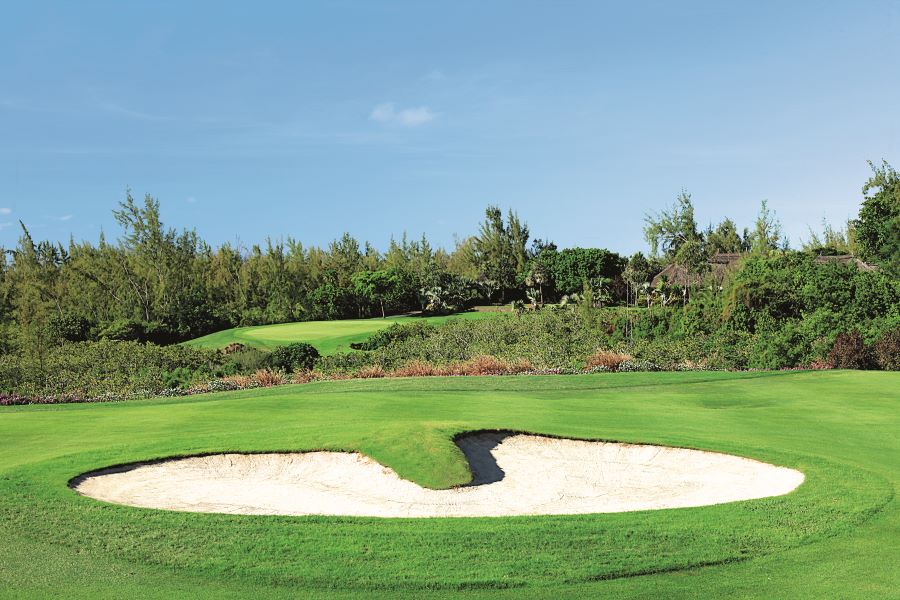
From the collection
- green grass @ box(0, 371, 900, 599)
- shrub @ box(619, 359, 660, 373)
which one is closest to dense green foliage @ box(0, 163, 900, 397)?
shrub @ box(619, 359, 660, 373)

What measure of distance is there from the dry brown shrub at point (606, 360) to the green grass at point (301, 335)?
1664 cm

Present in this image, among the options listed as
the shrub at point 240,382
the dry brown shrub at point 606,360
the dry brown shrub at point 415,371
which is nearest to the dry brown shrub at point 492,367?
the dry brown shrub at point 415,371

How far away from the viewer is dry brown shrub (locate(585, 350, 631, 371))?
89.0 ft

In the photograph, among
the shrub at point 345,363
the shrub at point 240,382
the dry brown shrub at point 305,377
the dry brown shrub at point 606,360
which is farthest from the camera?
the shrub at point 345,363

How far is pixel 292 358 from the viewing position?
3203 cm

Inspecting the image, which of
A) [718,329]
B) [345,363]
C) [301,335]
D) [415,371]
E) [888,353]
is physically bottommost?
[888,353]

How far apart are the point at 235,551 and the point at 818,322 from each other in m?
27.2

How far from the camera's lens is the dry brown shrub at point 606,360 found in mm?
27141

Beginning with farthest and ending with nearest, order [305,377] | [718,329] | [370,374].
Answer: [718,329], [305,377], [370,374]

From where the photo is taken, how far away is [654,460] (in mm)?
12375

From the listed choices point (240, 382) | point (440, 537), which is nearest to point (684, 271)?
point (240, 382)

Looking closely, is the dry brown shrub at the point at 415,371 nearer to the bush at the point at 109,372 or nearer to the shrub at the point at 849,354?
the bush at the point at 109,372

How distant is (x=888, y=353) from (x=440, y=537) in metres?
22.4

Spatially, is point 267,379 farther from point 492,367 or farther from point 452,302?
point 452,302
